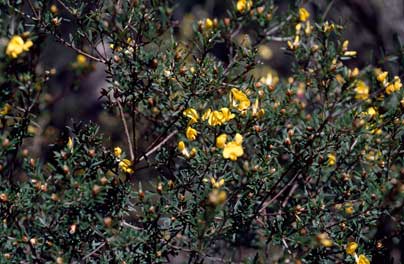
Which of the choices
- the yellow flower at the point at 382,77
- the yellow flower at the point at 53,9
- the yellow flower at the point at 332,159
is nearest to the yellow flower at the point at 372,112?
the yellow flower at the point at 382,77

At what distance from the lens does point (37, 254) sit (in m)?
1.99

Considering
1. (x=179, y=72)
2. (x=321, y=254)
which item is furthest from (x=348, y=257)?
(x=179, y=72)

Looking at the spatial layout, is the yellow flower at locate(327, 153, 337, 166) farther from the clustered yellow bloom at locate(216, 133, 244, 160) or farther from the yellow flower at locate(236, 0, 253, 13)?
the yellow flower at locate(236, 0, 253, 13)

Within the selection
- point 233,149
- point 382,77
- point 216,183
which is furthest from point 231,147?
point 382,77

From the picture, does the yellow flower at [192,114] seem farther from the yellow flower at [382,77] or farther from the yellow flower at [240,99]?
the yellow flower at [382,77]

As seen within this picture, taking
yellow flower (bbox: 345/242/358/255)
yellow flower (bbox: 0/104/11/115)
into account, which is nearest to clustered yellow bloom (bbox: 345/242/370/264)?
yellow flower (bbox: 345/242/358/255)

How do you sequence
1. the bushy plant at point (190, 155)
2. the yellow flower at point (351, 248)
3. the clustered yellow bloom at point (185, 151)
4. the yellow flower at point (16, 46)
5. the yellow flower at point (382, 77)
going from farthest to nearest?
the yellow flower at point (382, 77) → the clustered yellow bloom at point (185, 151) → the yellow flower at point (351, 248) → the bushy plant at point (190, 155) → the yellow flower at point (16, 46)

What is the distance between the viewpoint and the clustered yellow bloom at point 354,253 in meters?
2.02

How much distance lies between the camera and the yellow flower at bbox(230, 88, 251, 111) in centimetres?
217

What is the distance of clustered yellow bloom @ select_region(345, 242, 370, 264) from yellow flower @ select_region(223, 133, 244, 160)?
550mm

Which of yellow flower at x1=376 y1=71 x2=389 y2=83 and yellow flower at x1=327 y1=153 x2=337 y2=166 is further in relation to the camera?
yellow flower at x1=376 y1=71 x2=389 y2=83

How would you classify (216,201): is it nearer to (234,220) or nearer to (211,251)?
(234,220)

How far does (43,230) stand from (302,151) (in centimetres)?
104

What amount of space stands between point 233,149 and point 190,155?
0.77 ft
